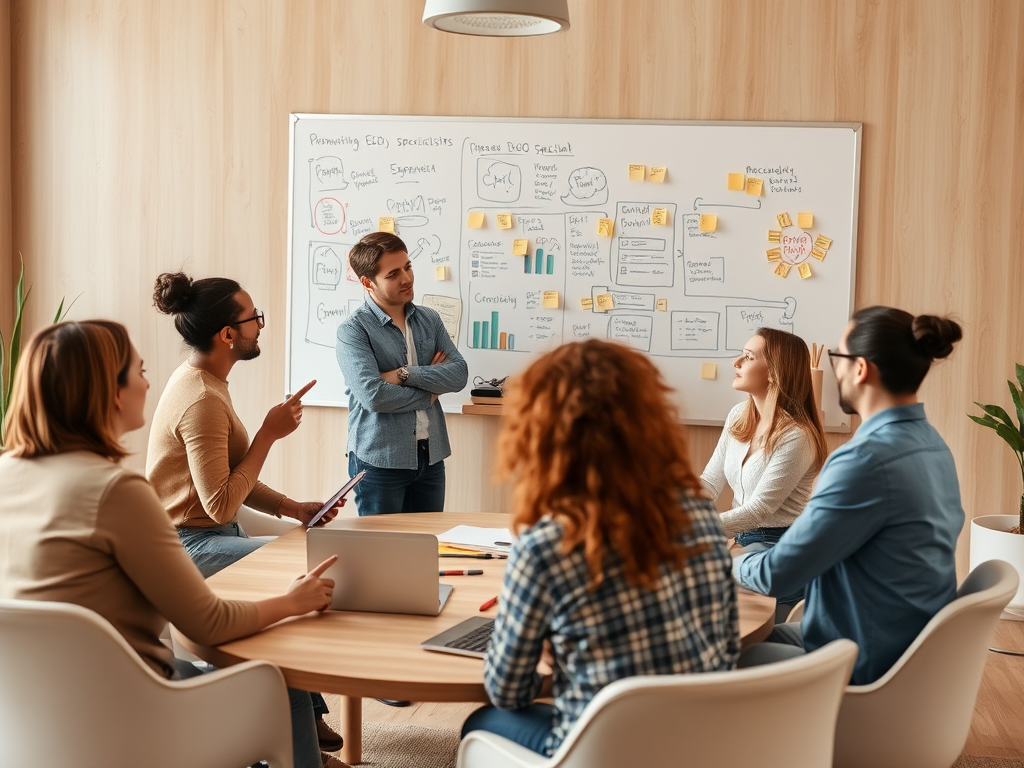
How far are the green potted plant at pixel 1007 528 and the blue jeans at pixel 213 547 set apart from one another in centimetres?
258

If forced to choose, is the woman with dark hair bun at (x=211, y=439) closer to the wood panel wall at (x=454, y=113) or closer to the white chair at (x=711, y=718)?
the white chair at (x=711, y=718)

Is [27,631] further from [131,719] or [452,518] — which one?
[452,518]

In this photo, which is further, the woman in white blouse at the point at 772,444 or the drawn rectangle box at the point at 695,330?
the drawn rectangle box at the point at 695,330

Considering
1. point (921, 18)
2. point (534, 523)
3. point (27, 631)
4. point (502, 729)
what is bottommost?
point (502, 729)

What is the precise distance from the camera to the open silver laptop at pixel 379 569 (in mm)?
1986

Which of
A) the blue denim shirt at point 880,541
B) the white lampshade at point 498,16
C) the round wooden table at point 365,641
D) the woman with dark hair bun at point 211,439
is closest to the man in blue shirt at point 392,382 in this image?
the woman with dark hair bun at point 211,439

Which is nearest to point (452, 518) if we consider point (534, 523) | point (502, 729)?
point (502, 729)

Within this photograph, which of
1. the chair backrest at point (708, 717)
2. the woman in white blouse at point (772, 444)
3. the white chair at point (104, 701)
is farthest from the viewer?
the woman in white blouse at point (772, 444)

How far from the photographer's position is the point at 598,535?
4.76 ft

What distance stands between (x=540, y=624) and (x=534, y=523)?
0.48 feet

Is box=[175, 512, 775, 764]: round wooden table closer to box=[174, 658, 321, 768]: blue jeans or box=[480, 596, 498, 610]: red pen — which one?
box=[480, 596, 498, 610]: red pen

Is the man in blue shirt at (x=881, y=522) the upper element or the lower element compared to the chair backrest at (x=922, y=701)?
upper

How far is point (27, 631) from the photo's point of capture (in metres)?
1.62

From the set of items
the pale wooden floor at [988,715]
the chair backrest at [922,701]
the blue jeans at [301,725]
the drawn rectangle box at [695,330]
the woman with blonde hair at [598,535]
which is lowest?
the pale wooden floor at [988,715]
